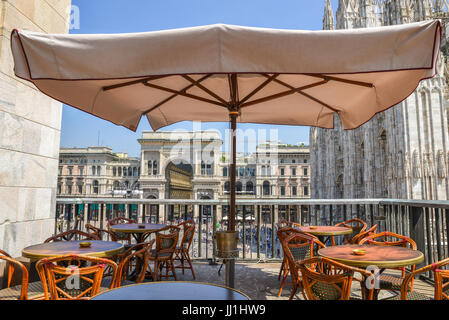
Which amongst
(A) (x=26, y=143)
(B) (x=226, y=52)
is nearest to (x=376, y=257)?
(B) (x=226, y=52)

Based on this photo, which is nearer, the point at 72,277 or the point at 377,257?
the point at 72,277

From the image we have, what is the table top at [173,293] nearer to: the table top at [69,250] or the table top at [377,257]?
the table top at [69,250]

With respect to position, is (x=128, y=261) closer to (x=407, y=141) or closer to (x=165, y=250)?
(x=165, y=250)

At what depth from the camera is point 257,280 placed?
4477 mm

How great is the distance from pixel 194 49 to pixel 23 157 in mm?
3239

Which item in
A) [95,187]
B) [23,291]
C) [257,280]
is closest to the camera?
[23,291]

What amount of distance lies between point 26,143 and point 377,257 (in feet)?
14.3

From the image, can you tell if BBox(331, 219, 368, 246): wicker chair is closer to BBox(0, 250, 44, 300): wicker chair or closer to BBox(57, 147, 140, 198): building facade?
BBox(0, 250, 44, 300): wicker chair

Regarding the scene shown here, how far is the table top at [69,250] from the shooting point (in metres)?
2.78

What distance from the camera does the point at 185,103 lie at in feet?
14.4

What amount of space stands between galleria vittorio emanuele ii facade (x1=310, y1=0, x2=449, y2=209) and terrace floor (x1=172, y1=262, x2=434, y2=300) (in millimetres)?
14672

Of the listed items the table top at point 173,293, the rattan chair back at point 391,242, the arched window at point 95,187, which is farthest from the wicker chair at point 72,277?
the arched window at point 95,187

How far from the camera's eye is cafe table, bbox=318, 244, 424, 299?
259 cm

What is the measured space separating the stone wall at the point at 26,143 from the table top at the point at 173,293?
286 centimetres
